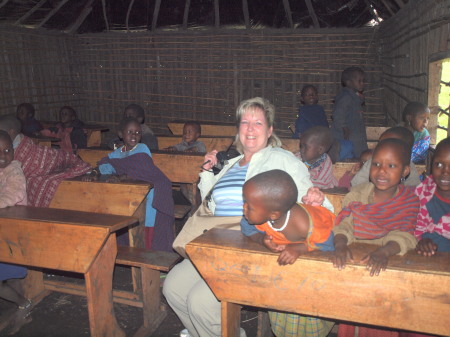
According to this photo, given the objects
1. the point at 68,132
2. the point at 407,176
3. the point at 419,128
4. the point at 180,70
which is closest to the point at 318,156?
the point at 407,176

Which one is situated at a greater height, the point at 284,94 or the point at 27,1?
the point at 27,1

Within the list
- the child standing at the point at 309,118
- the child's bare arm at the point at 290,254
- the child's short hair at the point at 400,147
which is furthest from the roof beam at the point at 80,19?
the child's bare arm at the point at 290,254

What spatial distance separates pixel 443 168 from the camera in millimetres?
2010

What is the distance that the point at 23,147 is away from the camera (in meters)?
3.58

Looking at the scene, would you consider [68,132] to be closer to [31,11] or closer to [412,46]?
[31,11]

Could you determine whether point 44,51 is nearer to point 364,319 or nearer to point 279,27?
point 279,27

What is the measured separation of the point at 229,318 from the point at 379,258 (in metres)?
0.89

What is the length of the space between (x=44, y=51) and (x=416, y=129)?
923 centimetres

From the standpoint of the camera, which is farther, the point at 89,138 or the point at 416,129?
the point at 89,138

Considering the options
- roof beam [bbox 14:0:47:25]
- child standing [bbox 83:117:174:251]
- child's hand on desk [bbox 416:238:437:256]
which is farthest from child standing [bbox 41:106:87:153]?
child's hand on desk [bbox 416:238:437:256]

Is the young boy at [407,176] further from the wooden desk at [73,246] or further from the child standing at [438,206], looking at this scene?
the wooden desk at [73,246]

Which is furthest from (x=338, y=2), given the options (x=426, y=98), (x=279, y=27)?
(x=426, y=98)

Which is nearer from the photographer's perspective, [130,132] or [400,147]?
[400,147]

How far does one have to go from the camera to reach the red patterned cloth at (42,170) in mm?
3492
